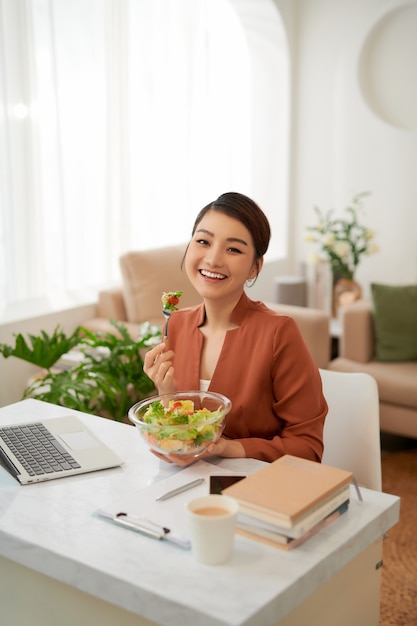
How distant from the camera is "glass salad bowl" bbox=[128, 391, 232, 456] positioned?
1.60m

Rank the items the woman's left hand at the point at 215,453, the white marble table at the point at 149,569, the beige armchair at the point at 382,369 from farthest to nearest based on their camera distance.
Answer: the beige armchair at the point at 382,369
the woman's left hand at the point at 215,453
the white marble table at the point at 149,569

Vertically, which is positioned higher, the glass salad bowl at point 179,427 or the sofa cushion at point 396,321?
the glass salad bowl at point 179,427

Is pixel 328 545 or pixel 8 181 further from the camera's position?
pixel 8 181

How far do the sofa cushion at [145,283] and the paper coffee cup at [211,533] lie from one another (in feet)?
8.87

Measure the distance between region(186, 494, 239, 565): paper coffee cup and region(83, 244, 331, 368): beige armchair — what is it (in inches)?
100

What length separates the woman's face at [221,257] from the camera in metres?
1.84

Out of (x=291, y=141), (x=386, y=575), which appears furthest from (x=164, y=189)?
(x=386, y=575)

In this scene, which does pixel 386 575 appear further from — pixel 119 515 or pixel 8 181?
pixel 8 181

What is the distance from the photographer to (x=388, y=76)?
4.86 m

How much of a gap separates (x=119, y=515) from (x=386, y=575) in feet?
5.39

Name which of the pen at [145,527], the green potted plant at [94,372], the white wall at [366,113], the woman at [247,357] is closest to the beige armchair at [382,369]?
the white wall at [366,113]

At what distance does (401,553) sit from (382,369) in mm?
1131

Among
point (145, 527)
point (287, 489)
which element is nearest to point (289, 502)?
point (287, 489)

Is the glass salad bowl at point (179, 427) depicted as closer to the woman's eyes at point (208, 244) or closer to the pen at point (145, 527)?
the pen at point (145, 527)
